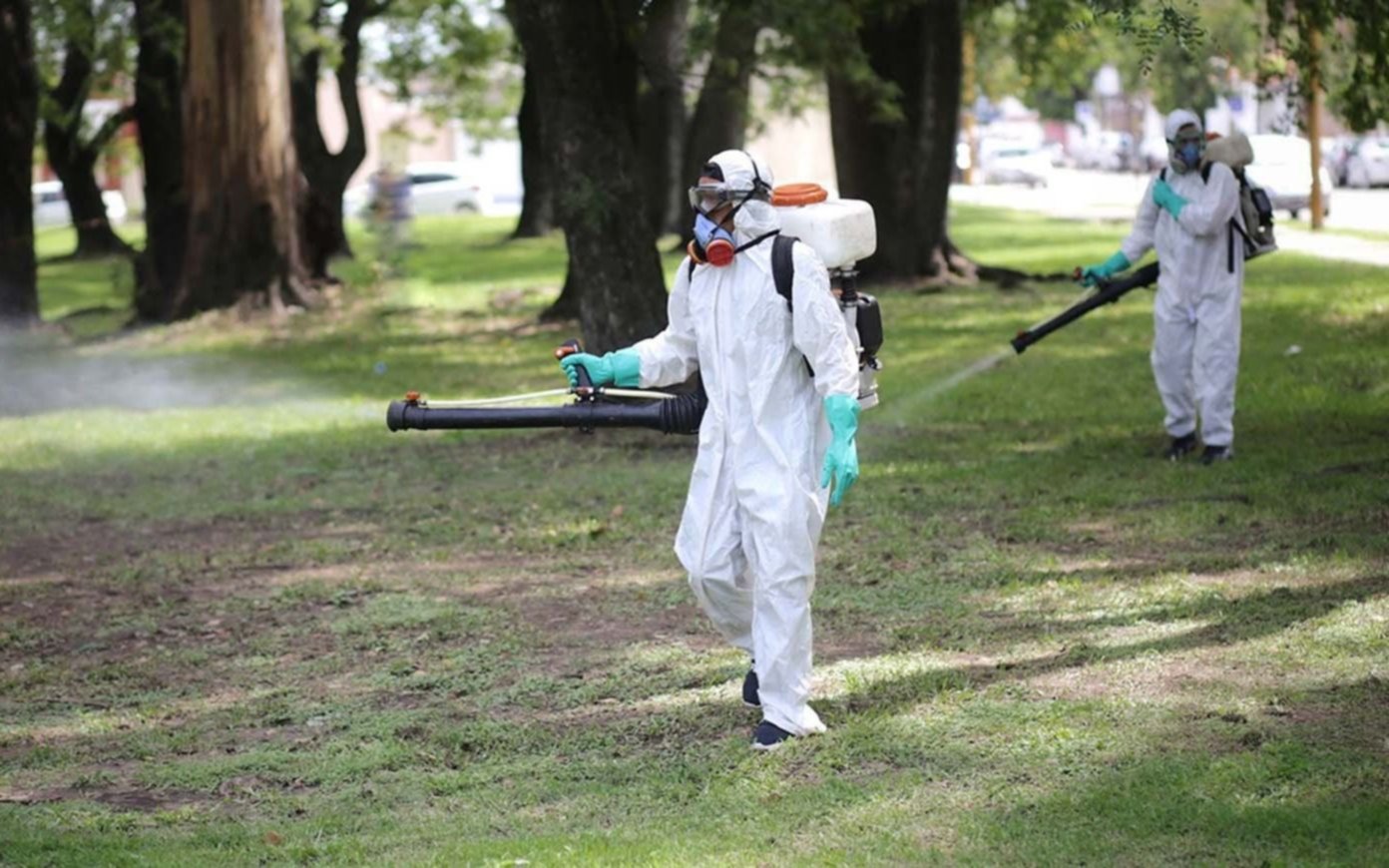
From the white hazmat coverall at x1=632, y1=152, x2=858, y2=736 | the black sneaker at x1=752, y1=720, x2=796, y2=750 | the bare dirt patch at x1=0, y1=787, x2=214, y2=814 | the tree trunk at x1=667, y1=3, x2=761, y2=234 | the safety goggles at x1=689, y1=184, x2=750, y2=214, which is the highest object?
the tree trunk at x1=667, y1=3, x2=761, y2=234

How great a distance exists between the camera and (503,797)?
20.1 ft

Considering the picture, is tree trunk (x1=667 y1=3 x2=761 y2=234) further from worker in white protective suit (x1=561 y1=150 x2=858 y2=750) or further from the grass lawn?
worker in white protective suit (x1=561 y1=150 x2=858 y2=750)

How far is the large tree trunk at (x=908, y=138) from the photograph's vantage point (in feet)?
77.4

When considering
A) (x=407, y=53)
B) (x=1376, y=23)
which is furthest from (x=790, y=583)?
(x=407, y=53)

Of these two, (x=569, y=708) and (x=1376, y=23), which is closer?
(x=569, y=708)

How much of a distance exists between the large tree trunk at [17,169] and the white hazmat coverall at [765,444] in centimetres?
1784

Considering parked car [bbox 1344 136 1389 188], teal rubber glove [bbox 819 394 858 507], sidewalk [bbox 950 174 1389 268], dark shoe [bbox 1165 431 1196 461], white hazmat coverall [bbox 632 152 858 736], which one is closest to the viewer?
teal rubber glove [bbox 819 394 858 507]

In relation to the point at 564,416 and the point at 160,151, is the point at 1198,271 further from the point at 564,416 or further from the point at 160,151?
the point at 160,151

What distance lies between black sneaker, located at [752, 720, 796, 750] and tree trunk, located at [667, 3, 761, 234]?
41.7 feet

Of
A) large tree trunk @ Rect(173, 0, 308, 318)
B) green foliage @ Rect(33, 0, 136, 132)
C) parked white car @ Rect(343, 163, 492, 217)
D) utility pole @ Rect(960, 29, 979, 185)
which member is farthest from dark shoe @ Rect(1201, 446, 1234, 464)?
parked white car @ Rect(343, 163, 492, 217)

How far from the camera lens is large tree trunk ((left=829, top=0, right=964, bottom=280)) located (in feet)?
77.4

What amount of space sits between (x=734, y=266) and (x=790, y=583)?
1.02 meters

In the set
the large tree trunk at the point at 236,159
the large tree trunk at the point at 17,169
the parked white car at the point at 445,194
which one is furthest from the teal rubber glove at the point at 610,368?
the parked white car at the point at 445,194

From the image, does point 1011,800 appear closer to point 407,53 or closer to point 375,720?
point 375,720
